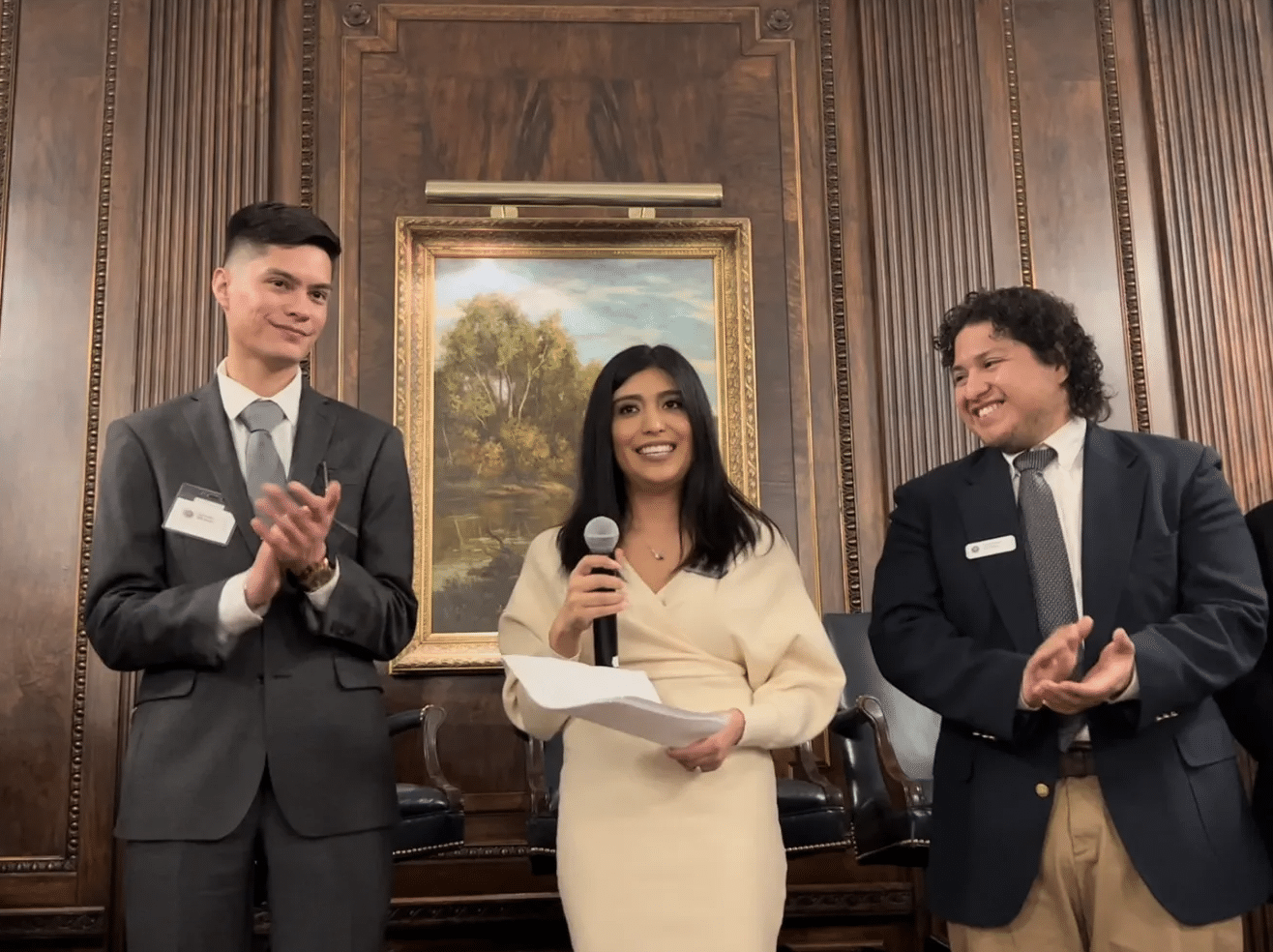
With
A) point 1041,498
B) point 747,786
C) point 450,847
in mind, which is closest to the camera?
point 747,786

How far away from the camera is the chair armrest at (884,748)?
12.1 feet

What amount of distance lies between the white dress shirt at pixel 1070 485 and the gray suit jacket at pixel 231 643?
1.26 meters

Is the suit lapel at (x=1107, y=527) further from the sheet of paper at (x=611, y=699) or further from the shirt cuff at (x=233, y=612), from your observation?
the shirt cuff at (x=233, y=612)

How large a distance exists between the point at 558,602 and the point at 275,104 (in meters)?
3.10

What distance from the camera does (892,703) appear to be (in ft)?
13.8

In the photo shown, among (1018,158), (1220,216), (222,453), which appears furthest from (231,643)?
(1220,216)

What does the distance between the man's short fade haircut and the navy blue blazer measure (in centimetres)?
136

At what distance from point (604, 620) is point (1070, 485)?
38.9 inches

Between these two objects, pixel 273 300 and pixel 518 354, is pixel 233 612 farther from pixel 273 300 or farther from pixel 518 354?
pixel 518 354

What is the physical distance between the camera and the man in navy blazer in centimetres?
232

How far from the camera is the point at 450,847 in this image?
3867mm

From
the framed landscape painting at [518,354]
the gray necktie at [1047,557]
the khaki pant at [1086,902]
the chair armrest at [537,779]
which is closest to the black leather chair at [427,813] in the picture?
the chair armrest at [537,779]

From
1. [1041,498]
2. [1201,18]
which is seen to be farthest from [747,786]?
[1201,18]

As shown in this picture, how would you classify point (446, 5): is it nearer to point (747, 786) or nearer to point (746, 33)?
point (746, 33)
